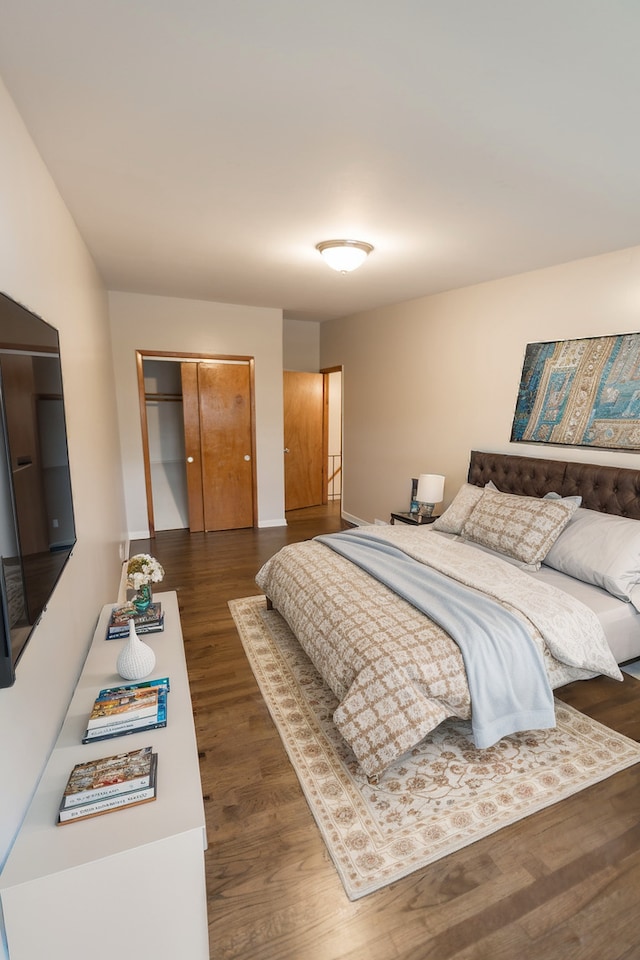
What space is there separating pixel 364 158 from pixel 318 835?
2642 millimetres

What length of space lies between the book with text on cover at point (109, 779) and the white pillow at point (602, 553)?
2435 mm

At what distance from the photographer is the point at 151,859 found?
1.01 meters

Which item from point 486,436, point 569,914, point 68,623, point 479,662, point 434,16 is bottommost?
point 569,914

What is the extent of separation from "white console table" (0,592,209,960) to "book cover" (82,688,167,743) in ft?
0.43

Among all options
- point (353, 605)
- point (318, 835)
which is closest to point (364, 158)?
point (353, 605)

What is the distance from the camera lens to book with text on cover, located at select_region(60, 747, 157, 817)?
1.11 meters

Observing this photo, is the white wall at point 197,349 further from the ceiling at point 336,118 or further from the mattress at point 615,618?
the mattress at point 615,618

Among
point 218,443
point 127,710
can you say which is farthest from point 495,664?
point 218,443

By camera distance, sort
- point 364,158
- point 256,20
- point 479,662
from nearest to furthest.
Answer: point 256,20, point 364,158, point 479,662

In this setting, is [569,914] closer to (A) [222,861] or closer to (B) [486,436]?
(A) [222,861]

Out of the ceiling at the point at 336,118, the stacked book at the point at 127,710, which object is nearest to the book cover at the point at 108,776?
the stacked book at the point at 127,710

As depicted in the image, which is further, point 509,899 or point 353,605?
point 353,605

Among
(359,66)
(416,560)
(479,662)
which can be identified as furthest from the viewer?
(416,560)

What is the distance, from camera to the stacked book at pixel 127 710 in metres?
1.38
